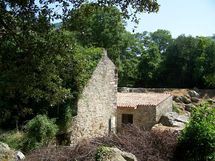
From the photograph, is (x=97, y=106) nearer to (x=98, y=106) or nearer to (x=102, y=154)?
(x=98, y=106)

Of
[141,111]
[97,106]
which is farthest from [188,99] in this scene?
[97,106]

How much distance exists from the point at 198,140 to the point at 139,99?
17908 millimetres

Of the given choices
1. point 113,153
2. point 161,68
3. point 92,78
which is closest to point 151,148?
point 113,153

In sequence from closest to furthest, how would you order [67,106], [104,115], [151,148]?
1. [151,148]
2. [67,106]
3. [104,115]

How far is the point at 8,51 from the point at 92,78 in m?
8.48

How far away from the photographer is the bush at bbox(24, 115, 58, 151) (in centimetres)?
1356

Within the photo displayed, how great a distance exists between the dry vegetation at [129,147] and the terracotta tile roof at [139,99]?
1566cm

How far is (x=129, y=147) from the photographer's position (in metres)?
10.2

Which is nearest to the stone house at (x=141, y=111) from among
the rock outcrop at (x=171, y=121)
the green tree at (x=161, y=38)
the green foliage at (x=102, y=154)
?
the rock outcrop at (x=171, y=121)

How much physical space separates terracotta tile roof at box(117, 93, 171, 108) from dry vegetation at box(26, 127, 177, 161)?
15.7 meters

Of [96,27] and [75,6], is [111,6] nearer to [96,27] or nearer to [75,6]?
[75,6]

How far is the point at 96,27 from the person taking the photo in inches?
1571

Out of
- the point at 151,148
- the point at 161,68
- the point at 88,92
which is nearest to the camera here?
the point at 151,148

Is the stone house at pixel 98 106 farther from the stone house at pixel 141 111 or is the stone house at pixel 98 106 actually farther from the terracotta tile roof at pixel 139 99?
the terracotta tile roof at pixel 139 99
